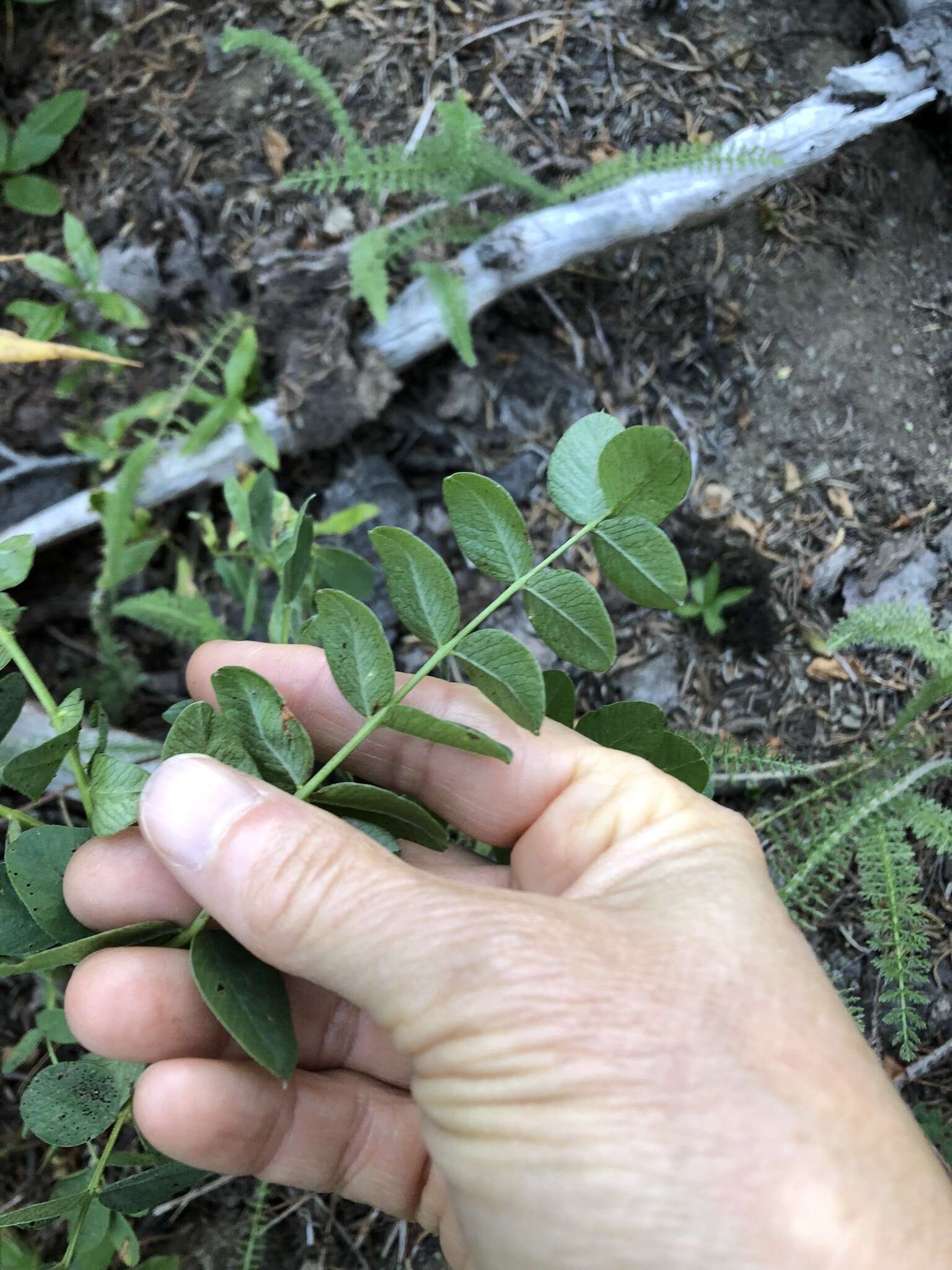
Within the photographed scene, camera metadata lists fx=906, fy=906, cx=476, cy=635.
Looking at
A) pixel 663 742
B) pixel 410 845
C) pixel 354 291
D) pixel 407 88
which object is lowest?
pixel 410 845

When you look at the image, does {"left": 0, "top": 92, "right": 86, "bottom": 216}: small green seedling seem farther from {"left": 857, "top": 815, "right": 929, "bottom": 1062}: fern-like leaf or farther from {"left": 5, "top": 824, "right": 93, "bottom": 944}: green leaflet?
{"left": 857, "top": 815, "right": 929, "bottom": 1062}: fern-like leaf

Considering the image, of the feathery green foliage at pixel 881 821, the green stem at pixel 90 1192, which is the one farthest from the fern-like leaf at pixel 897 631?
the green stem at pixel 90 1192

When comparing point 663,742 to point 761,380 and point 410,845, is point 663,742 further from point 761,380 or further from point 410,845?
point 761,380

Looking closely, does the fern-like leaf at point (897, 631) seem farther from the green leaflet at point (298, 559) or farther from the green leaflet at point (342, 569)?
the green leaflet at point (298, 559)

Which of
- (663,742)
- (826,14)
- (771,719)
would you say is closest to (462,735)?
(663,742)

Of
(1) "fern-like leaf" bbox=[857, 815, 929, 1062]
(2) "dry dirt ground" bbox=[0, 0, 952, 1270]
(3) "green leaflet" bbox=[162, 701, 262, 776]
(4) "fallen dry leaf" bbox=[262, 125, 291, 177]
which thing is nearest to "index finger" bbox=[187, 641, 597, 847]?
(3) "green leaflet" bbox=[162, 701, 262, 776]

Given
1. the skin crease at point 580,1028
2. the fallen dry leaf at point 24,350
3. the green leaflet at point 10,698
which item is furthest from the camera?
the fallen dry leaf at point 24,350
